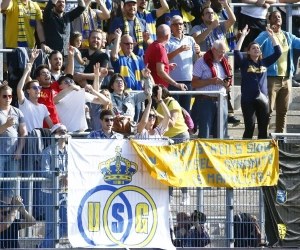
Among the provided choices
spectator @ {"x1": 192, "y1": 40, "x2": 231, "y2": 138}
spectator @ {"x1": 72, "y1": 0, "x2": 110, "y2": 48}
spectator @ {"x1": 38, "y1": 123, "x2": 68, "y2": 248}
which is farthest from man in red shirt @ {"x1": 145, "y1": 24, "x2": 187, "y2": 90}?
spectator @ {"x1": 38, "y1": 123, "x2": 68, "y2": 248}

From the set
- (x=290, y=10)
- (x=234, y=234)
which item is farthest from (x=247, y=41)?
(x=234, y=234)

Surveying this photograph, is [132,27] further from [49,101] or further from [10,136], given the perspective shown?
[10,136]

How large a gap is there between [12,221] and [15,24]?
212 inches

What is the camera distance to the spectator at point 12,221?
1312cm

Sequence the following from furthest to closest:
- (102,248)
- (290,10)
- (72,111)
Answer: (290,10), (72,111), (102,248)

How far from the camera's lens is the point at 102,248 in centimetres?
1318

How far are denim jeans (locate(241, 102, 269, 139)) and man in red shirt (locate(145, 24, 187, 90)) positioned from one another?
0.99 metres

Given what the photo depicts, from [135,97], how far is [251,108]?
6.35 feet

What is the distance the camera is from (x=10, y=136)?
558 inches

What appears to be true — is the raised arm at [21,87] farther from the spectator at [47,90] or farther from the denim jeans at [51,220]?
the denim jeans at [51,220]

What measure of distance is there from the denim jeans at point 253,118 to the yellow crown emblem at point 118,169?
3.91 metres

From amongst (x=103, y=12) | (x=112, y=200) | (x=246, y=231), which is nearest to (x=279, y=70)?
(x=103, y=12)

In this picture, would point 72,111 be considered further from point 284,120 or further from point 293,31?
point 293,31

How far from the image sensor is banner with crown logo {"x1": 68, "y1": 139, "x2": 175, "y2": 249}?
13.2 meters
